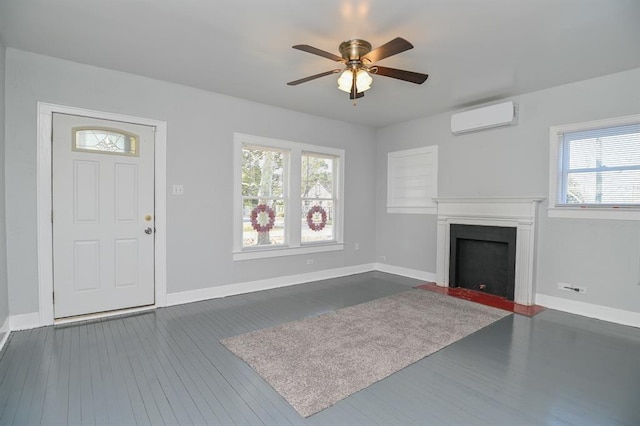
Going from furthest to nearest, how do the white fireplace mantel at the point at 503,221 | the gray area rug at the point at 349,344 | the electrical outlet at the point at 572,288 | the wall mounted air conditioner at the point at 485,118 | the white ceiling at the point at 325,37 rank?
the wall mounted air conditioner at the point at 485,118
the white fireplace mantel at the point at 503,221
the electrical outlet at the point at 572,288
the white ceiling at the point at 325,37
the gray area rug at the point at 349,344

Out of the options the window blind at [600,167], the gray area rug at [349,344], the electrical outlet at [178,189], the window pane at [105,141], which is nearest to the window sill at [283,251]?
the electrical outlet at [178,189]

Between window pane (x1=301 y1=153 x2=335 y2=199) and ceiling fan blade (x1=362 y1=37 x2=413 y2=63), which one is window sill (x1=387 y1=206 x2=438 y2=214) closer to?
window pane (x1=301 y1=153 x2=335 y2=199)

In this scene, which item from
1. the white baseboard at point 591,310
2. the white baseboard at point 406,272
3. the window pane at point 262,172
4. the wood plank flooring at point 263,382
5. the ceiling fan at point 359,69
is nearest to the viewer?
the wood plank flooring at point 263,382

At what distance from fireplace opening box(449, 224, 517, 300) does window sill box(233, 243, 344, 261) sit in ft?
6.19

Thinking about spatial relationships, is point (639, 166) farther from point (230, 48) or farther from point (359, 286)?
point (230, 48)

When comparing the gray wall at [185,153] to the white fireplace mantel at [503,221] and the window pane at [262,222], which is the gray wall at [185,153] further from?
the white fireplace mantel at [503,221]

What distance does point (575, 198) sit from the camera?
3871mm

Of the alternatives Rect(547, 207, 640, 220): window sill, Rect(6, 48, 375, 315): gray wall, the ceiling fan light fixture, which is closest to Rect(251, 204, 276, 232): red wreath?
Rect(6, 48, 375, 315): gray wall

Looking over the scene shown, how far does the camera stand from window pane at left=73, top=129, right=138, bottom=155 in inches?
135

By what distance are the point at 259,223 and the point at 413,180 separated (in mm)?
2763

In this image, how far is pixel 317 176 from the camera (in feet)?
17.9

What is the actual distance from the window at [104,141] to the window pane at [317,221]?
2.55 m

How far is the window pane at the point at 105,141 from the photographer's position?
3426 mm

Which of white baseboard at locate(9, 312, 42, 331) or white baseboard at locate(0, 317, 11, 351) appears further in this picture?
white baseboard at locate(9, 312, 42, 331)
